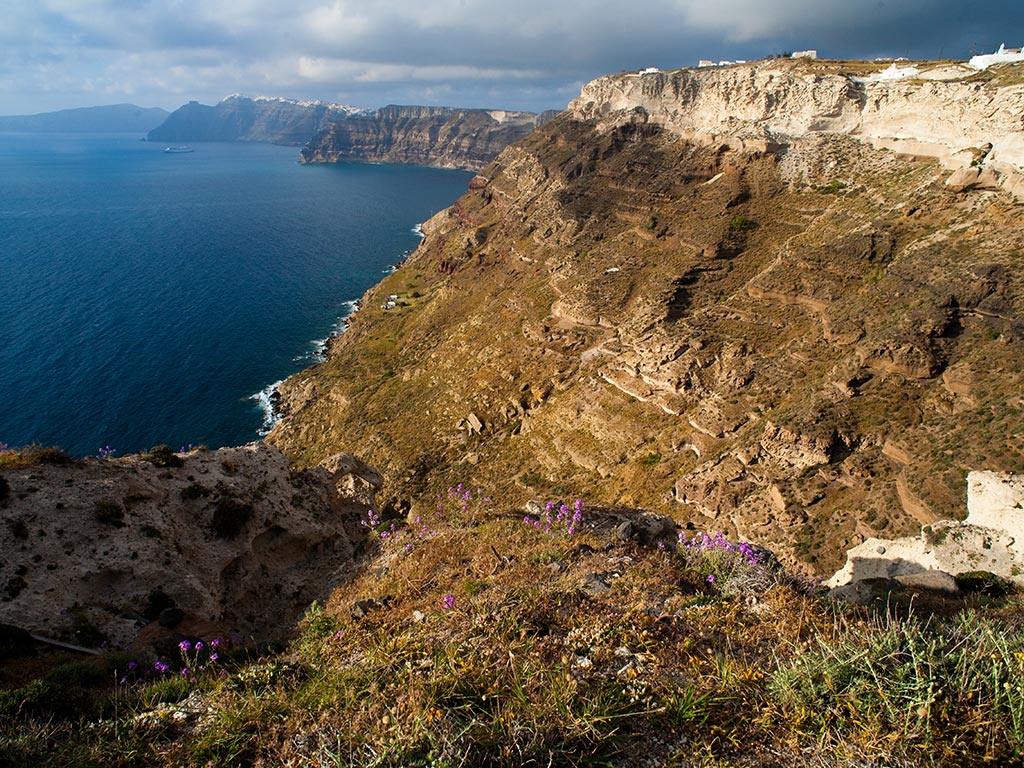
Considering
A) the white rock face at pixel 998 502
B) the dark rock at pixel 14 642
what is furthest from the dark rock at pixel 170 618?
the white rock face at pixel 998 502

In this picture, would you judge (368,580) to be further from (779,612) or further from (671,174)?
(671,174)

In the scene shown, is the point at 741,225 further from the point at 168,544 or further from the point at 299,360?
the point at 299,360

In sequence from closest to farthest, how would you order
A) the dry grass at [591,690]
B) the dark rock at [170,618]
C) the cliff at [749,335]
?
1. the dry grass at [591,690]
2. the dark rock at [170,618]
3. the cliff at [749,335]

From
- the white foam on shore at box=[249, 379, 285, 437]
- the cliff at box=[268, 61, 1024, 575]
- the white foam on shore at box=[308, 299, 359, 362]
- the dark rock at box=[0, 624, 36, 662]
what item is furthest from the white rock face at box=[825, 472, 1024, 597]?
the white foam on shore at box=[308, 299, 359, 362]

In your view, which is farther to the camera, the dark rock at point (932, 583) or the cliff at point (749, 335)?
the cliff at point (749, 335)

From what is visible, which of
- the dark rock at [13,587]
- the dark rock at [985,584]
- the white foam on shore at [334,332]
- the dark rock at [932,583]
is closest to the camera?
the dark rock at [13,587]

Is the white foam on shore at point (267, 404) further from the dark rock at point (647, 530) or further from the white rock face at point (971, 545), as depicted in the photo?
the white rock face at point (971, 545)

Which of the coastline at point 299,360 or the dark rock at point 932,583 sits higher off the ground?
the dark rock at point 932,583

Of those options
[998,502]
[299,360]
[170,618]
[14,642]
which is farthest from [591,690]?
[299,360]
